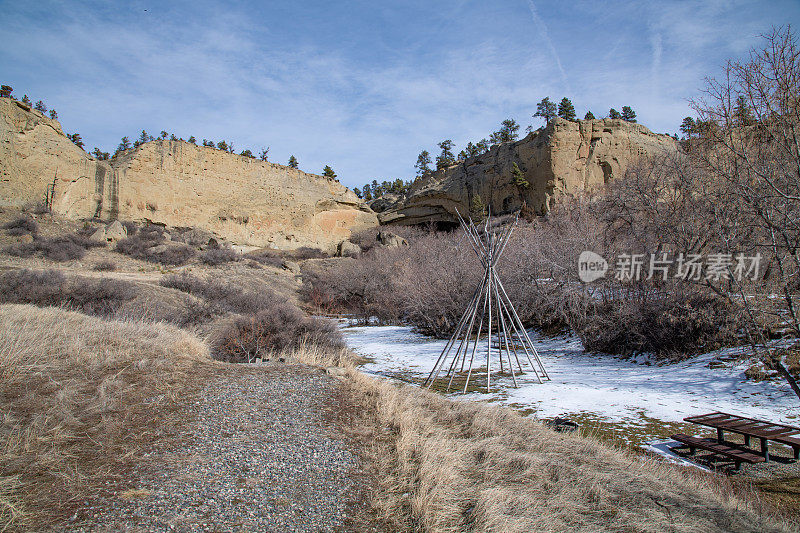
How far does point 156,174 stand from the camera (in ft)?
81.7

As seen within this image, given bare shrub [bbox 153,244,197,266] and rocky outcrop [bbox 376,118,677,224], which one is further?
rocky outcrop [bbox 376,118,677,224]

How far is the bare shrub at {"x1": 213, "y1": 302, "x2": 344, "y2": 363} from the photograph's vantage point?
25.7 feet

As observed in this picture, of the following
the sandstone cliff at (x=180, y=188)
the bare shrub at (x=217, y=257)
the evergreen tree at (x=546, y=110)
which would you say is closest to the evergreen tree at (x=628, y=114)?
the evergreen tree at (x=546, y=110)

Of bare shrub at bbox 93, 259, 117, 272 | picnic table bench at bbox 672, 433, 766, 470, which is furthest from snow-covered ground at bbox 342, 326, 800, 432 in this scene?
bare shrub at bbox 93, 259, 117, 272

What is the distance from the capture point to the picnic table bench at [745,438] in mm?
3770

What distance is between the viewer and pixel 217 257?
66.1 feet

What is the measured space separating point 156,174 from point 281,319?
2067 centimetres

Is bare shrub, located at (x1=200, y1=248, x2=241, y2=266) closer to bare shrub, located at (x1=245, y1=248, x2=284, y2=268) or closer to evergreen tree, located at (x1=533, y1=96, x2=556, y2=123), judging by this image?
bare shrub, located at (x1=245, y1=248, x2=284, y2=268)

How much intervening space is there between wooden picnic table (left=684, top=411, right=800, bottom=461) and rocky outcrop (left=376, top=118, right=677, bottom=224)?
64.7 feet

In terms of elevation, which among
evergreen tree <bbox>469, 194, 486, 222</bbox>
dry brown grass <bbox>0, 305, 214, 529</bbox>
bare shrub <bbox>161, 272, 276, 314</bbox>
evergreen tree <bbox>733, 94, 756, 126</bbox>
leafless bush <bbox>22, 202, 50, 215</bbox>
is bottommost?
dry brown grass <bbox>0, 305, 214, 529</bbox>

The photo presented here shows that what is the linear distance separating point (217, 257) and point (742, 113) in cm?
1972

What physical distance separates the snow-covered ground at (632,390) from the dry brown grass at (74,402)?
12.9 feet

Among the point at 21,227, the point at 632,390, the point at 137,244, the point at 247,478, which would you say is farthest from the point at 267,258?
the point at 247,478

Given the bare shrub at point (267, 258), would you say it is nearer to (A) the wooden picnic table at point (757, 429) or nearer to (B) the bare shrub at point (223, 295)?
(B) the bare shrub at point (223, 295)
